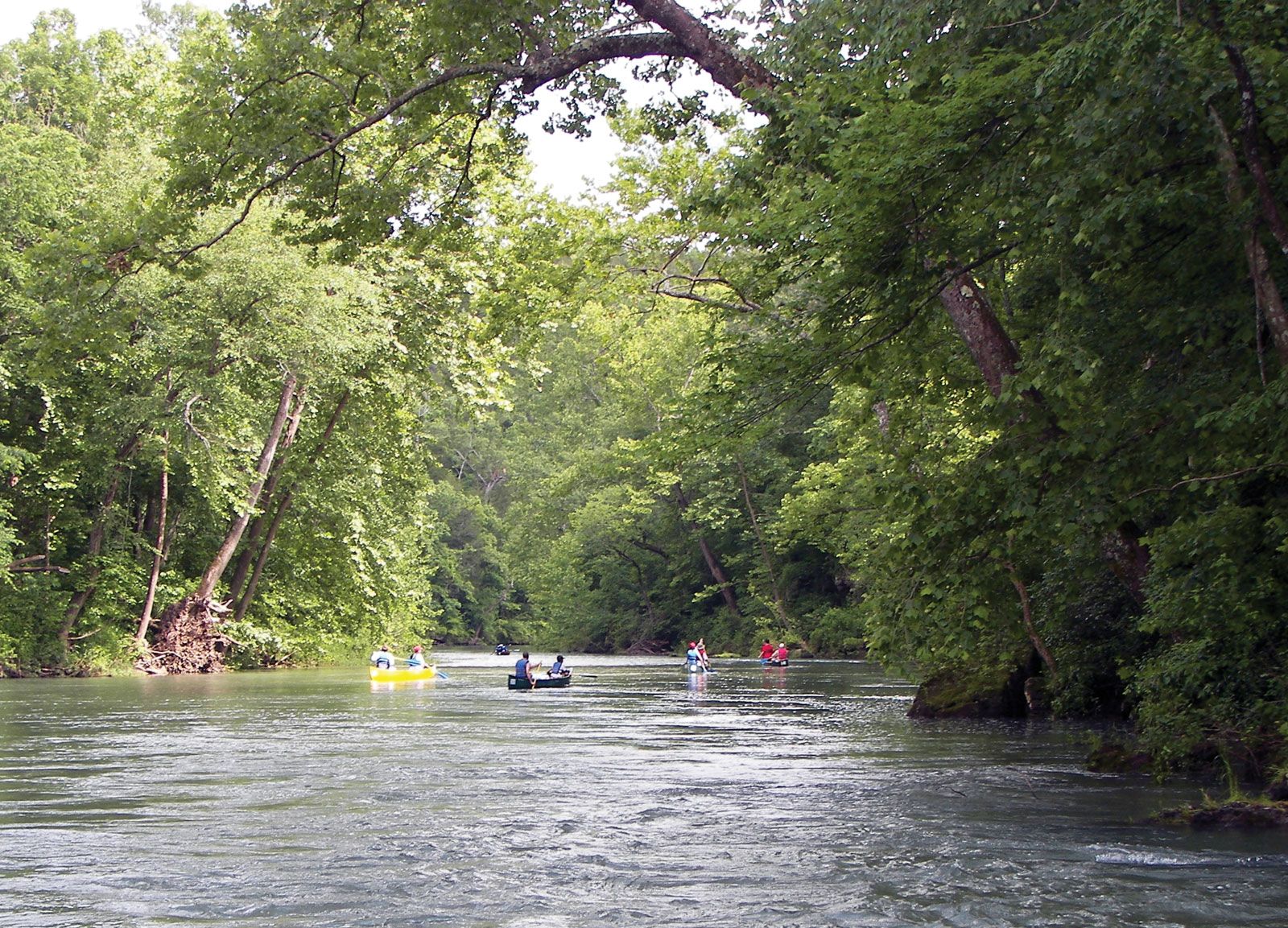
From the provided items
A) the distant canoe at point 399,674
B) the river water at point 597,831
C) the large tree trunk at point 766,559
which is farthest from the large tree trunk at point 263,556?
the river water at point 597,831

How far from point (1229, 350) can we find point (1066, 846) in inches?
157

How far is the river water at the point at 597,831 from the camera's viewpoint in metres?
7.91

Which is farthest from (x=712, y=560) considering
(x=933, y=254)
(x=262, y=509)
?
(x=933, y=254)

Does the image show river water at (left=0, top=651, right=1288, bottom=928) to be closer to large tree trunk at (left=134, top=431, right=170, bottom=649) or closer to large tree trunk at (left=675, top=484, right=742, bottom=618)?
large tree trunk at (left=134, top=431, right=170, bottom=649)

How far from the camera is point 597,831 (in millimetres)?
10547

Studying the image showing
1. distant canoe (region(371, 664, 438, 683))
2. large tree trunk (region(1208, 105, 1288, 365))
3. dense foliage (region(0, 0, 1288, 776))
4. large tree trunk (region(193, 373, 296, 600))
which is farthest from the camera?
large tree trunk (region(193, 373, 296, 600))

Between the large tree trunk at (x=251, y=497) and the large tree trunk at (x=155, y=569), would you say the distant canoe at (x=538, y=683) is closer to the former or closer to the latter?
the large tree trunk at (x=251, y=497)

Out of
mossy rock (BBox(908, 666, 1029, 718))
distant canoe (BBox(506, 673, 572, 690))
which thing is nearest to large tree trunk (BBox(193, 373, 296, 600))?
distant canoe (BBox(506, 673, 572, 690))

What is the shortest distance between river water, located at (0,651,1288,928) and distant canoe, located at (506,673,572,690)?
30.0 ft

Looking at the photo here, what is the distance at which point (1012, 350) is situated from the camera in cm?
1360

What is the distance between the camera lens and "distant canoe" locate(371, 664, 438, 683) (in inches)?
1248

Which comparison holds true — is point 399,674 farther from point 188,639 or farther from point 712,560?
point 712,560

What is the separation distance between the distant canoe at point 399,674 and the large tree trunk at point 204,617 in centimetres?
618

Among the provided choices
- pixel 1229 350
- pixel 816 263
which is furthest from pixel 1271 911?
pixel 816 263
